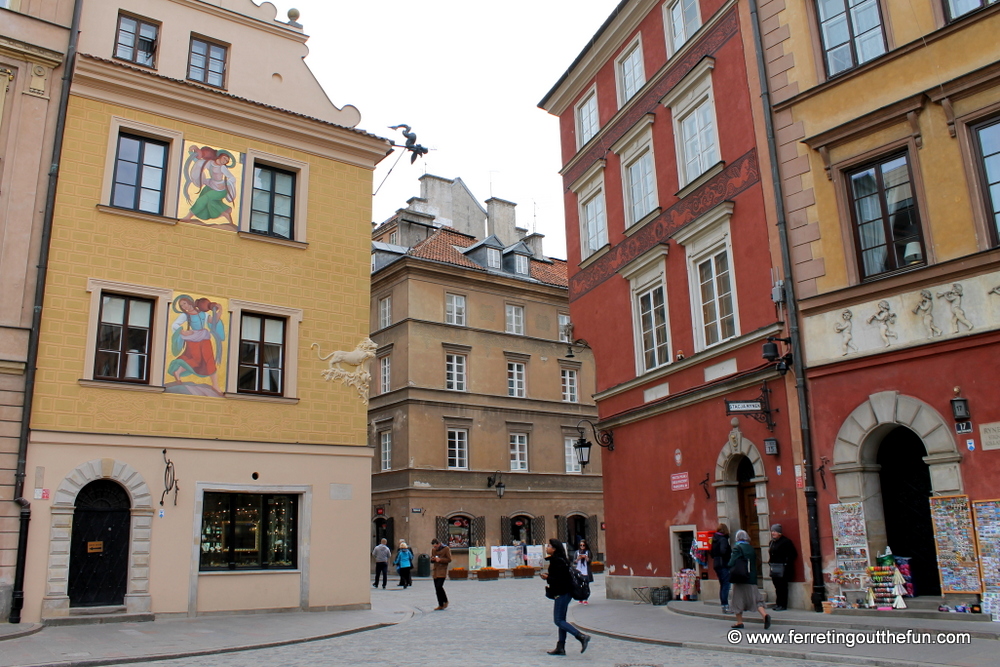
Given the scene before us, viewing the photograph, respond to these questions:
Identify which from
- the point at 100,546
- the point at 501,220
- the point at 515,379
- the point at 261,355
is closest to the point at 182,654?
the point at 100,546

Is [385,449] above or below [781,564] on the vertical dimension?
above

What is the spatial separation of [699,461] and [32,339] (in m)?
13.2

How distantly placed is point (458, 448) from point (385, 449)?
10.9 feet

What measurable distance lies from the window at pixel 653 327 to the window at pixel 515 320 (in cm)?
2032

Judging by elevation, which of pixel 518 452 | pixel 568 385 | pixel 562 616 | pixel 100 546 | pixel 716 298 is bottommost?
pixel 562 616

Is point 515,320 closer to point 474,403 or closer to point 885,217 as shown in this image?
point 474,403

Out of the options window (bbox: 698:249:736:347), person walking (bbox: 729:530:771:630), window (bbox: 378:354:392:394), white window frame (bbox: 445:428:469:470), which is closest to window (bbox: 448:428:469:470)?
white window frame (bbox: 445:428:469:470)

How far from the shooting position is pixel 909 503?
1277cm

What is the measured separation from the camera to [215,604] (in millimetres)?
15984

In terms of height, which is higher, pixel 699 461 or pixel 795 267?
pixel 795 267

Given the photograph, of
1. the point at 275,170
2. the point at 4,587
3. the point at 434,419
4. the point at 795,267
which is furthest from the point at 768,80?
the point at 434,419

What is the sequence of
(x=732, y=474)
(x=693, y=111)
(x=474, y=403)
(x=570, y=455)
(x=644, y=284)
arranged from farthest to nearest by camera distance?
(x=570, y=455) → (x=474, y=403) → (x=644, y=284) → (x=693, y=111) → (x=732, y=474)

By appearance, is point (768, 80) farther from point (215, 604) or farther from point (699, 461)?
point (215, 604)

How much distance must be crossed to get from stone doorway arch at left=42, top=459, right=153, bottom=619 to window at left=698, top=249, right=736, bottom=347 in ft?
38.4
